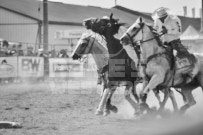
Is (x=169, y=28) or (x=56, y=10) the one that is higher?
(x=56, y=10)

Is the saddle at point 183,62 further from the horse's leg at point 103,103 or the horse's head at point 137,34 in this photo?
the horse's leg at point 103,103

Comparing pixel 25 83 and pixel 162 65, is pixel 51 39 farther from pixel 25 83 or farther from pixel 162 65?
pixel 162 65

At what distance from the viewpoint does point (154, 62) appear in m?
7.56

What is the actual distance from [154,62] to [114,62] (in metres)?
1.02

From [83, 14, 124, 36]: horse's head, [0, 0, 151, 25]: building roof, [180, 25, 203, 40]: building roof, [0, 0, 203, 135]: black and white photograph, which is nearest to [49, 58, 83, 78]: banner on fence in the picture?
[0, 0, 203, 135]: black and white photograph

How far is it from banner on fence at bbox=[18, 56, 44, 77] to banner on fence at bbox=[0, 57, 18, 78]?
0.24 meters

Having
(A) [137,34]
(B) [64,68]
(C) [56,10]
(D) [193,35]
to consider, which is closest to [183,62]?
(A) [137,34]

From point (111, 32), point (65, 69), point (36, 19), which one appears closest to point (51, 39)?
point (36, 19)

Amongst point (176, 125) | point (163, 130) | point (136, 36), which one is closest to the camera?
point (163, 130)

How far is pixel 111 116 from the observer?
823 centimetres

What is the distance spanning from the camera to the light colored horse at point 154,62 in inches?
292

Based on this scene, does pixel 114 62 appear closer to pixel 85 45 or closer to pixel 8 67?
pixel 85 45

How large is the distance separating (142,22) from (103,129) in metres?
2.57

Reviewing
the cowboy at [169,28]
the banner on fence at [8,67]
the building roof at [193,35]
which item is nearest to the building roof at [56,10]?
the building roof at [193,35]
